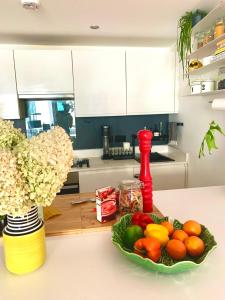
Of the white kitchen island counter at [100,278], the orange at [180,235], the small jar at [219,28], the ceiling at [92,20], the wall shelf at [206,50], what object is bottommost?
the white kitchen island counter at [100,278]

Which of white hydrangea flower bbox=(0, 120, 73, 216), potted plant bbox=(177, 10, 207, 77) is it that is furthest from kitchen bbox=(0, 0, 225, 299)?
white hydrangea flower bbox=(0, 120, 73, 216)

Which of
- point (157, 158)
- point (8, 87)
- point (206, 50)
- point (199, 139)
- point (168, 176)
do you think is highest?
point (206, 50)

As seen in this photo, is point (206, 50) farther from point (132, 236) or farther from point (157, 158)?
point (132, 236)

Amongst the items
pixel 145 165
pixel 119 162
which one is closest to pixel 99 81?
pixel 119 162

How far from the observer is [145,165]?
0.97 m

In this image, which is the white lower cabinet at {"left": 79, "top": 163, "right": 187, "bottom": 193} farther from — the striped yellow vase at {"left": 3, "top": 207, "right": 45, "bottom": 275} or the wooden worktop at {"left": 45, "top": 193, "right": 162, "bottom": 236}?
the striped yellow vase at {"left": 3, "top": 207, "right": 45, "bottom": 275}

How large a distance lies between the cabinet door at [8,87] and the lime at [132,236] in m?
1.99

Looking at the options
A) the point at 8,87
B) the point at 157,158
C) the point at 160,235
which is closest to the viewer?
the point at 160,235

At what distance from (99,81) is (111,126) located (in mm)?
637

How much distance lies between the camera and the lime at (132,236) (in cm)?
72

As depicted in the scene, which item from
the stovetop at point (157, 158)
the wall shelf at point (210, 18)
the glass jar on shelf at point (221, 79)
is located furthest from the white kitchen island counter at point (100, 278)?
the stovetop at point (157, 158)

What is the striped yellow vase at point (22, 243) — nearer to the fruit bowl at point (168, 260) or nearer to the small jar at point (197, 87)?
the fruit bowl at point (168, 260)

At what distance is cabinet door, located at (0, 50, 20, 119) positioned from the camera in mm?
2248

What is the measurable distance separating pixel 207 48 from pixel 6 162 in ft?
5.27
